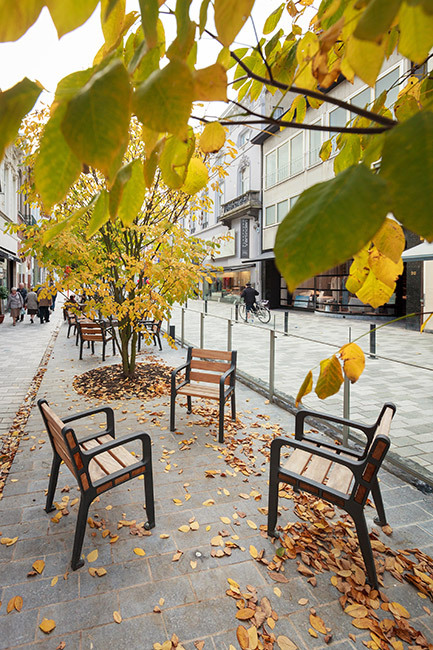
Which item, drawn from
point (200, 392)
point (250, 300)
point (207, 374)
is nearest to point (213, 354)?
point (207, 374)

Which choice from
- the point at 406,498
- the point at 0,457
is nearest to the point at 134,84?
the point at 406,498

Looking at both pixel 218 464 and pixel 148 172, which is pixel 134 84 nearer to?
pixel 148 172

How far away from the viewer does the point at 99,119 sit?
448mm

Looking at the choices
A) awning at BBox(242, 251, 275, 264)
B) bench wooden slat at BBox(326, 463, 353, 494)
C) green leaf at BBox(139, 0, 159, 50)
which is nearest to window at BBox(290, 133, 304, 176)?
awning at BBox(242, 251, 275, 264)

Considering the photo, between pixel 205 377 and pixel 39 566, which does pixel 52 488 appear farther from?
pixel 205 377

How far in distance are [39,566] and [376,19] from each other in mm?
3723

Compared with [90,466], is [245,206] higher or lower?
higher

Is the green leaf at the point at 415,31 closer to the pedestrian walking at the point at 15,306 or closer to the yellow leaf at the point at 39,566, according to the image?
the yellow leaf at the point at 39,566

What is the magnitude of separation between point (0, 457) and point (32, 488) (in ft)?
3.37

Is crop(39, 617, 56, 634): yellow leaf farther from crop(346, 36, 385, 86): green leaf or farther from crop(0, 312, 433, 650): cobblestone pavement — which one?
crop(346, 36, 385, 86): green leaf

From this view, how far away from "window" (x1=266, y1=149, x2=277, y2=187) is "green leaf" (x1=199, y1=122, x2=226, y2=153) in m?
31.8

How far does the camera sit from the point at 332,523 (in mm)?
3605

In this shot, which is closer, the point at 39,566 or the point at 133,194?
the point at 133,194

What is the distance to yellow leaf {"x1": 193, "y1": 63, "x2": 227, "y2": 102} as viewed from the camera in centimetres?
55
